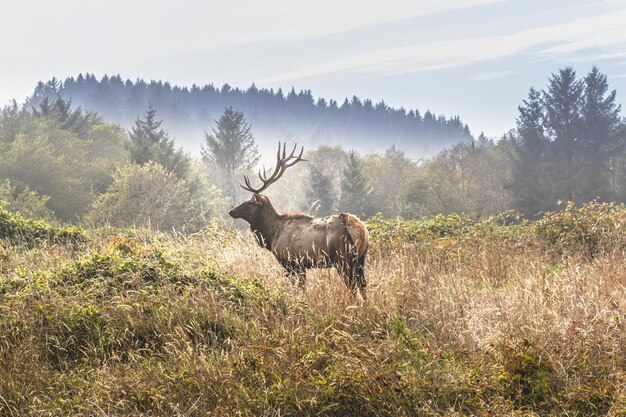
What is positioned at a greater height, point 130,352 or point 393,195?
point 130,352

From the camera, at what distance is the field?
511cm

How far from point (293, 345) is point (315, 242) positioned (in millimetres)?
3115

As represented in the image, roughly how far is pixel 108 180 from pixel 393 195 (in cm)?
2534

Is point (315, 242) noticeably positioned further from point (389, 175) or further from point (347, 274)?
point (389, 175)

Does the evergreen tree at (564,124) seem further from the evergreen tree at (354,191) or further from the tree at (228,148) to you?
the tree at (228,148)

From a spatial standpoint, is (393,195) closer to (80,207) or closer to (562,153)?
(562,153)

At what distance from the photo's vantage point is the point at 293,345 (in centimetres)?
568

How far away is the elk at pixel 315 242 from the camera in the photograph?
8.33 meters

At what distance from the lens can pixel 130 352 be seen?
594cm

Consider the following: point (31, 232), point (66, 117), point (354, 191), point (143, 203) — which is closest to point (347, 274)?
point (31, 232)

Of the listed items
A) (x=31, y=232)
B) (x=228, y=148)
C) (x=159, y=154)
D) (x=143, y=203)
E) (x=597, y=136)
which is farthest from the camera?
(x=228, y=148)

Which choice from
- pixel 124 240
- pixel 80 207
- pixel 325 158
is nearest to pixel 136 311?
pixel 124 240

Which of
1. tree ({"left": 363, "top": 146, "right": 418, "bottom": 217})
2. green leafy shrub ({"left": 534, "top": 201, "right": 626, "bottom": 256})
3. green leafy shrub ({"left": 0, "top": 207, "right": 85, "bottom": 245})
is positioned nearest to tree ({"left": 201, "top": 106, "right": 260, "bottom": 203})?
tree ({"left": 363, "top": 146, "right": 418, "bottom": 217})

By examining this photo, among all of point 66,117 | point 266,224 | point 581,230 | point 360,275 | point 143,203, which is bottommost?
point 581,230
